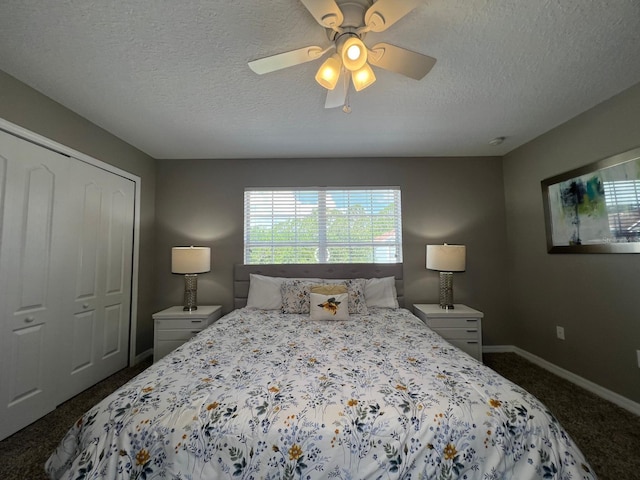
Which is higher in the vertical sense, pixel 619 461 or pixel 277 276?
pixel 277 276

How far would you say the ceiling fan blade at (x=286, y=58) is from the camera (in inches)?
52.3

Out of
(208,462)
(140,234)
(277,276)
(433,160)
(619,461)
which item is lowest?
(619,461)

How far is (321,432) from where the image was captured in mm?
996

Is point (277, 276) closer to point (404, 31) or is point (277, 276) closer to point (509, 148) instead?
→ point (404, 31)

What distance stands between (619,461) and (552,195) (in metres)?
2.18

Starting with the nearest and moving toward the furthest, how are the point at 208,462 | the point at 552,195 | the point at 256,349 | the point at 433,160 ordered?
1. the point at 208,462
2. the point at 256,349
3. the point at 552,195
4. the point at 433,160

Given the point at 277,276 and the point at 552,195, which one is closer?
the point at 552,195

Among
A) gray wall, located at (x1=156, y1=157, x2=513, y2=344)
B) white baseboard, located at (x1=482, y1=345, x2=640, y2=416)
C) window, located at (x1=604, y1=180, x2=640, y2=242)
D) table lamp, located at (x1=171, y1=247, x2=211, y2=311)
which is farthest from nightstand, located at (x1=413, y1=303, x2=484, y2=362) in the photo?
table lamp, located at (x1=171, y1=247, x2=211, y2=311)

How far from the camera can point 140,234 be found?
3.14 m

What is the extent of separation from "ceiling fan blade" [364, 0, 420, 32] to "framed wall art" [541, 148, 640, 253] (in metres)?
2.22

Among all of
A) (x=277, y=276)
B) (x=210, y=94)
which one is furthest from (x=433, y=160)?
(x=210, y=94)

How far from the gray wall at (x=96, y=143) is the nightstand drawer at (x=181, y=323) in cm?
51

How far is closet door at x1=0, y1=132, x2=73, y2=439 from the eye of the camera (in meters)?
1.79

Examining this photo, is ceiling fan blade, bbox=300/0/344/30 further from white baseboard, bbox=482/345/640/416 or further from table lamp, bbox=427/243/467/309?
white baseboard, bbox=482/345/640/416
